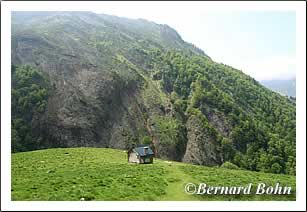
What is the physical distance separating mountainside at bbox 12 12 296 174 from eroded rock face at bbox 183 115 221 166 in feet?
0.33

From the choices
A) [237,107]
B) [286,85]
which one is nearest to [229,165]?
[286,85]

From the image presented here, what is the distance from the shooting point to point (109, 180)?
19.3m

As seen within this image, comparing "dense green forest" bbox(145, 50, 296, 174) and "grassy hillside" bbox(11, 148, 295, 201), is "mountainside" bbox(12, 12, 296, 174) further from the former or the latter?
"grassy hillside" bbox(11, 148, 295, 201)

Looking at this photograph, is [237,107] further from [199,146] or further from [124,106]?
[124,106]

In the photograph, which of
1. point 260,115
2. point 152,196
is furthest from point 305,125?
point 260,115

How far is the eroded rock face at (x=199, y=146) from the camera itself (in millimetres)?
37156

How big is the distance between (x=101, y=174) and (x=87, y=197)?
2939mm

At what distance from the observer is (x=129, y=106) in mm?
39688

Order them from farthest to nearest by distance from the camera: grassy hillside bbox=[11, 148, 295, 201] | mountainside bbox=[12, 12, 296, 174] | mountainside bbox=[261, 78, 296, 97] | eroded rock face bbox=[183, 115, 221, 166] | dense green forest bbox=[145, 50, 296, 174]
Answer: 1. dense green forest bbox=[145, 50, 296, 174]
2. eroded rock face bbox=[183, 115, 221, 166]
3. mountainside bbox=[12, 12, 296, 174]
4. mountainside bbox=[261, 78, 296, 97]
5. grassy hillside bbox=[11, 148, 295, 201]

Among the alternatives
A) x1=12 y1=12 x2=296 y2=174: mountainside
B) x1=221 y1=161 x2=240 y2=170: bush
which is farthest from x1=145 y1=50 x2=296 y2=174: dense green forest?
x1=221 y1=161 x2=240 y2=170: bush

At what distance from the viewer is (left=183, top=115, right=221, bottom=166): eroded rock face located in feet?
122

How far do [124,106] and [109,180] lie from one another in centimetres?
2041

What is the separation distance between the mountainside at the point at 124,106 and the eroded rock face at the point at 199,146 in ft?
0.33

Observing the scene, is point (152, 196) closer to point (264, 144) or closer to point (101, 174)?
point (101, 174)
